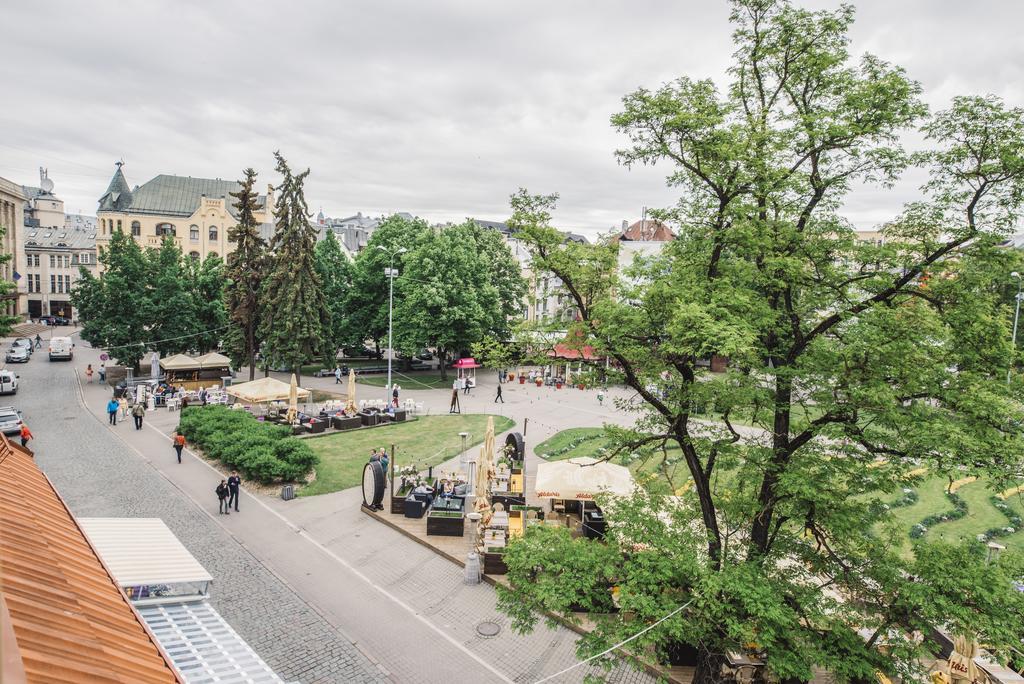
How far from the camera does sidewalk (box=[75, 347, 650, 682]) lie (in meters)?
12.3

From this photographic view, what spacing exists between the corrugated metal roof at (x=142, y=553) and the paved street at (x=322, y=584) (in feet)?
7.64

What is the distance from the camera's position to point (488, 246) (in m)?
49.0

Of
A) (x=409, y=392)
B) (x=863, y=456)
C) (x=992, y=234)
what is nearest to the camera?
(x=992, y=234)

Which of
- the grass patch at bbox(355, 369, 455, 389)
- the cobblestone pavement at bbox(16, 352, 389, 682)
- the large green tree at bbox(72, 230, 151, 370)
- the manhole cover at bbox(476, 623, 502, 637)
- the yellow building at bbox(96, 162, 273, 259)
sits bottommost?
the manhole cover at bbox(476, 623, 502, 637)

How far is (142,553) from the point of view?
38.9 ft

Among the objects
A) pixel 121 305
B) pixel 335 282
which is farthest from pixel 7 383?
pixel 335 282

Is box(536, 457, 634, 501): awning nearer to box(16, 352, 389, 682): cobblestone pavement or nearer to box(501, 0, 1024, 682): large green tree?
box(501, 0, 1024, 682): large green tree

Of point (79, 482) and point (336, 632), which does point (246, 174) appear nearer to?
point (79, 482)

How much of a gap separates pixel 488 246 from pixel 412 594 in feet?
121

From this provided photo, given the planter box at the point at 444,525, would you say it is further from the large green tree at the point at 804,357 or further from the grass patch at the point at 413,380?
the grass patch at the point at 413,380

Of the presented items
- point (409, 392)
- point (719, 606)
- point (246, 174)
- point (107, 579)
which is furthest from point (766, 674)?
point (246, 174)

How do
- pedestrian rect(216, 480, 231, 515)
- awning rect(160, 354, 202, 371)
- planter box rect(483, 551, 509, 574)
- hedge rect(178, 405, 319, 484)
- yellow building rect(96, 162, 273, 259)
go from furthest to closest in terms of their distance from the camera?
yellow building rect(96, 162, 273, 259)
awning rect(160, 354, 202, 371)
hedge rect(178, 405, 319, 484)
pedestrian rect(216, 480, 231, 515)
planter box rect(483, 551, 509, 574)

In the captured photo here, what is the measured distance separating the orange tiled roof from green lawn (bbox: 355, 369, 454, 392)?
3664 cm

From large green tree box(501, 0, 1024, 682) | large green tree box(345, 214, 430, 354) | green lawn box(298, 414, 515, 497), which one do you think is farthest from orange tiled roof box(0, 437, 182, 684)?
large green tree box(345, 214, 430, 354)
